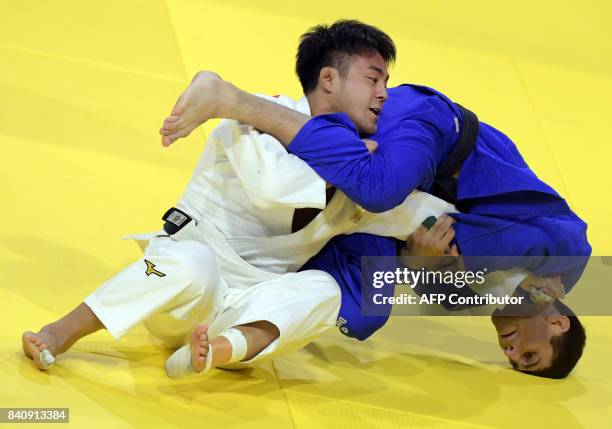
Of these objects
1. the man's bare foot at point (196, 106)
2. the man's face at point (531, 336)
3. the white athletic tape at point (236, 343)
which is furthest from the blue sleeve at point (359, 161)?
the man's face at point (531, 336)

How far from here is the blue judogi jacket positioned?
3.11 m

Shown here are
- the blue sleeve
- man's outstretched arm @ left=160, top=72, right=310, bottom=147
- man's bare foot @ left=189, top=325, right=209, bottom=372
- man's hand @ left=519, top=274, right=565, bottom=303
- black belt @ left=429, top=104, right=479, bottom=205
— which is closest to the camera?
man's bare foot @ left=189, top=325, right=209, bottom=372

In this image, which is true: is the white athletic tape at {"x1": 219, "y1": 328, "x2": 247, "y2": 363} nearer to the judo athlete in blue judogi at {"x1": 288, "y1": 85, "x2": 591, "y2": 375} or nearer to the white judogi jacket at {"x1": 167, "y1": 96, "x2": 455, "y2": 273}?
the white judogi jacket at {"x1": 167, "y1": 96, "x2": 455, "y2": 273}

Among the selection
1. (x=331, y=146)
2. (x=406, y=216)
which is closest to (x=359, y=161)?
(x=331, y=146)

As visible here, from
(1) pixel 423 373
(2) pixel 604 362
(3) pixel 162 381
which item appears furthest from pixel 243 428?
(2) pixel 604 362

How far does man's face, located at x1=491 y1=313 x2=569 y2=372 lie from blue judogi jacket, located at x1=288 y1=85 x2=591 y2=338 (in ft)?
0.47

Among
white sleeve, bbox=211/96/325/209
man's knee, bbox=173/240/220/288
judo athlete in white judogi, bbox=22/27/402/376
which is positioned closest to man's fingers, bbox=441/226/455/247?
judo athlete in white judogi, bbox=22/27/402/376

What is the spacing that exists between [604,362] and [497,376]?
1.56ft

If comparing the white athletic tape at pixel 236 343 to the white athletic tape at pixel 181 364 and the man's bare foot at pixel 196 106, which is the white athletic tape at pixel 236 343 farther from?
the man's bare foot at pixel 196 106

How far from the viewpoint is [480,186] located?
344 cm

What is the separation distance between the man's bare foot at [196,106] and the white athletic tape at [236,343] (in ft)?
1.78

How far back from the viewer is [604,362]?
12.6ft

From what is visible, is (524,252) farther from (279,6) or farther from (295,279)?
(279,6)

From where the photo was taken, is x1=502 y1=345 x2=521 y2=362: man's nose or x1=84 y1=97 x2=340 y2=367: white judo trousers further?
x1=502 y1=345 x2=521 y2=362: man's nose
